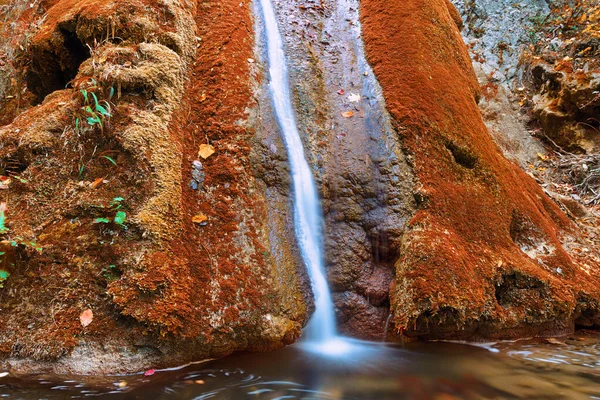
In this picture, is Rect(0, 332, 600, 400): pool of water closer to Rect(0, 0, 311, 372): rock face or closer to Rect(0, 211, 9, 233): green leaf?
Rect(0, 0, 311, 372): rock face

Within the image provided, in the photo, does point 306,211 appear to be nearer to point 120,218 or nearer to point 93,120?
point 120,218

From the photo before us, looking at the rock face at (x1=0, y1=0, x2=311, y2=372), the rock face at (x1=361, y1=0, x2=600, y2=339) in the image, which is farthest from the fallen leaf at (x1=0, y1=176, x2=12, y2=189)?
the rock face at (x1=361, y1=0, x2=600, y2=339)

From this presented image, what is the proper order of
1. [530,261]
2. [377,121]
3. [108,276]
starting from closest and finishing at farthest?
[108,276]
[530,261]
[377,121]

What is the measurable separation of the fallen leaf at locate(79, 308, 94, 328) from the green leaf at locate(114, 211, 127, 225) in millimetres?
642

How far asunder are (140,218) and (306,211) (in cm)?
158

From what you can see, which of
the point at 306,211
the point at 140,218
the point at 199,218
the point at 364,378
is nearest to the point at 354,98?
the point at 306,211

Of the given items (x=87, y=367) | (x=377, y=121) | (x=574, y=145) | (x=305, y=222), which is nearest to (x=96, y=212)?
(x=87, y=367)

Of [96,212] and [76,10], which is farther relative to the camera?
[76,10]

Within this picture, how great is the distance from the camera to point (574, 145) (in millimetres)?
8727

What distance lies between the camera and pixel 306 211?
12.0 ft

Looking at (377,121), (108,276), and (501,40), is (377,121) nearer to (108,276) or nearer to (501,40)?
(108,276)

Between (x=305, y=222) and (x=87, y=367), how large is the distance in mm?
2103

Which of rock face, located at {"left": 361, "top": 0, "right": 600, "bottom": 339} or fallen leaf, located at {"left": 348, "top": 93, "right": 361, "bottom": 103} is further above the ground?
fallen leaf, located at {"left": 348, "top": 93, "right": 361, "bottom": 103}

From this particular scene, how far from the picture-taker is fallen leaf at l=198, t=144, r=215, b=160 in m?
3.38
